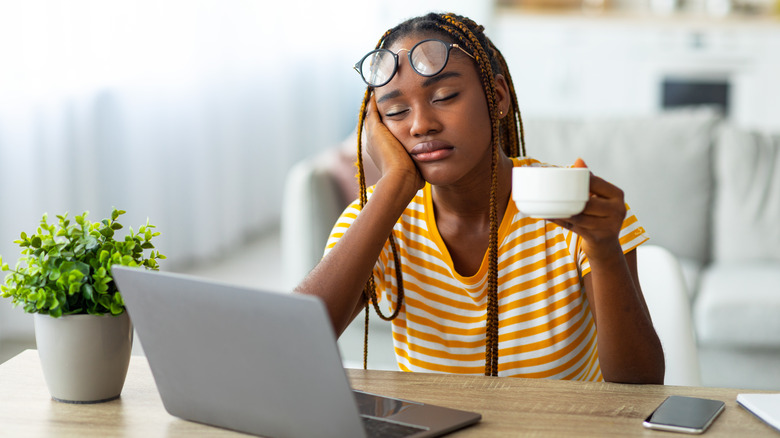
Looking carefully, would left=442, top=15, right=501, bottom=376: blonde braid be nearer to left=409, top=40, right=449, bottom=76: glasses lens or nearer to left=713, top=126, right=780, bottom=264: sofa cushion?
left=409, top=40, right=449, bottom=76: glasses lens

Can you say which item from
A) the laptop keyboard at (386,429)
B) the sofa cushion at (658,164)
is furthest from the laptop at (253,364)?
the sofa cushion at (658,164)

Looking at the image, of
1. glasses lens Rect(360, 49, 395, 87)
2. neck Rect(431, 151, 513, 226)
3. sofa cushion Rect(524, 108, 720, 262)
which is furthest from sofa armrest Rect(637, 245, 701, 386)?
sofa cushion Rect(524, 108, 720, 262)

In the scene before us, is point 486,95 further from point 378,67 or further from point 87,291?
point 87,291

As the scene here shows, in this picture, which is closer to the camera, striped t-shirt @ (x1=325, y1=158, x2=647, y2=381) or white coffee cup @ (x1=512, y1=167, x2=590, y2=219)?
white coffee cup @ (x1=512, y1=167, x2=590, y2=219)

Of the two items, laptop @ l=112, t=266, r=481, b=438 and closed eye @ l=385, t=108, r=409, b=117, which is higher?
closed eye @ l=385, t=108, r=409, b=117

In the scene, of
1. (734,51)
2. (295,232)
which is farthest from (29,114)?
(734,51)

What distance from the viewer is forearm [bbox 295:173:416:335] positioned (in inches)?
42.8

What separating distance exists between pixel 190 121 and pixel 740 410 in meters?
3.43

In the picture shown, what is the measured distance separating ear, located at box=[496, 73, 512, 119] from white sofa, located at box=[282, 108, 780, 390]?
4.68ft

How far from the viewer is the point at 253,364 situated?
2.63ft

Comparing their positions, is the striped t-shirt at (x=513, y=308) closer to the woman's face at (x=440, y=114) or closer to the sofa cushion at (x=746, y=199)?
the woman's face at (x=440, y=114)

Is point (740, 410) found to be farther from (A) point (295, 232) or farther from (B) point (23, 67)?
(B) point (23, 67)

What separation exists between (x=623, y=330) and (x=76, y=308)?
628mm

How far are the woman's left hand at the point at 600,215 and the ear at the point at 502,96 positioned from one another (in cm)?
36
